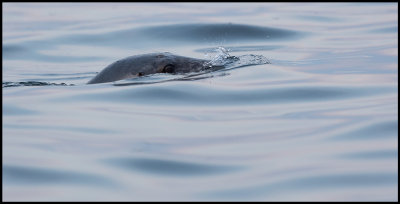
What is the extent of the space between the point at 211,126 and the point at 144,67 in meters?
2.47

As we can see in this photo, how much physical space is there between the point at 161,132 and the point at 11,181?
1481mm

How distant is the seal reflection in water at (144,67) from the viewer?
9.70 m

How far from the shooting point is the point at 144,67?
977 cm

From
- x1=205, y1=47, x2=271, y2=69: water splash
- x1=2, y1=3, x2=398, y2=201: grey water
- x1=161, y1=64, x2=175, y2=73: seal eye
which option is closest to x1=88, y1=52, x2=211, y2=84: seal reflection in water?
x1=161, y1=64, x2=175, y2=73: seal eye

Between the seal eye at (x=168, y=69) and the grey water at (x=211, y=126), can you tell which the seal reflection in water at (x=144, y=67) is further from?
the grey water at (x=211, y=126)

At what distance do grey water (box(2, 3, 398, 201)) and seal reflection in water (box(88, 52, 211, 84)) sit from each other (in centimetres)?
13

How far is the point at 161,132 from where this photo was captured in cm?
727

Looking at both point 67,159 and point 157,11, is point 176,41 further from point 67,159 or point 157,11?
point 67,159

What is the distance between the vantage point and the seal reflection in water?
382 inches

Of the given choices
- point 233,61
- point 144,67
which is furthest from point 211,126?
point 233,61

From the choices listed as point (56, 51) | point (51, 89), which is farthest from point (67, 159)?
point (56, 51)

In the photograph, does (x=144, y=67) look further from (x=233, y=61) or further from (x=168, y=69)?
(x=233, y=61)

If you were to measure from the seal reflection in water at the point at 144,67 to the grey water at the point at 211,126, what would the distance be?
13 cm

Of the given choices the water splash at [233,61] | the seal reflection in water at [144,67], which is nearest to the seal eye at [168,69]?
the seal reflection in water at [144,67]
